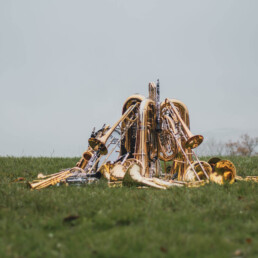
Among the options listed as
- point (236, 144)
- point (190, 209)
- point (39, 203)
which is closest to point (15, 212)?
point (39, 203)

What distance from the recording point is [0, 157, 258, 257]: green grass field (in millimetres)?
3322

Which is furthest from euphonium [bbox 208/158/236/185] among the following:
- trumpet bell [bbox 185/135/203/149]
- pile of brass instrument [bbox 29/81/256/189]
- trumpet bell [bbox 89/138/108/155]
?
trumpet bell [bbox 89/138/108/155]

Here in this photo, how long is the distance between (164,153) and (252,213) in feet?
14.7

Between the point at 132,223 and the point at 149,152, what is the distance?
4.59 metres

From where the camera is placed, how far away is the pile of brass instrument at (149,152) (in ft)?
24.2

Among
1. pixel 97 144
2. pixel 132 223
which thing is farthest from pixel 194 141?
pixel 132 223

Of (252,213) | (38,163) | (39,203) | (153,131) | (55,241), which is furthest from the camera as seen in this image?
(38,163)

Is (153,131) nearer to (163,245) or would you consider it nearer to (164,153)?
(164,153)

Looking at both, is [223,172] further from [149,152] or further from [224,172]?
[149,152]

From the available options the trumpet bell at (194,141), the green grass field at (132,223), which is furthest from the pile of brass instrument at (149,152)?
the green grass field at (132,223)

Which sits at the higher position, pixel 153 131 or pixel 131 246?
pixel 153 131

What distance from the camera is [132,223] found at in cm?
408

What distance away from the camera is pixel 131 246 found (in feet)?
11.0

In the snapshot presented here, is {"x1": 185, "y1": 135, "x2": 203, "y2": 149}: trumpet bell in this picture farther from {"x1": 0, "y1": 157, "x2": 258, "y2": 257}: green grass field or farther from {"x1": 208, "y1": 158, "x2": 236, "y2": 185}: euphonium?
{"x1": 0, "y1": 157, "x2": 258, "y2": 257}: green grass field
